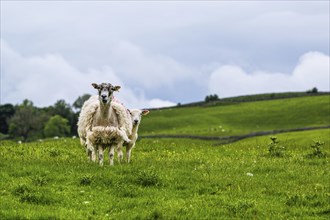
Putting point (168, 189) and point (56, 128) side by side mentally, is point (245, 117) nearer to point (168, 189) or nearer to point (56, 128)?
point (56, 128)

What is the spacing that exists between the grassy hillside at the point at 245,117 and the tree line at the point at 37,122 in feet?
112

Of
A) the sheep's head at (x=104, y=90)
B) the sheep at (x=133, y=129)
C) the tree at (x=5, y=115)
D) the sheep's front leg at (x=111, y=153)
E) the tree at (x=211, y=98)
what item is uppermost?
the tree at (x=211, y=98)

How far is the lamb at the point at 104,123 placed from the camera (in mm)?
21672

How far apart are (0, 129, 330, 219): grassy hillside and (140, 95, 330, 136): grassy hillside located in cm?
7181

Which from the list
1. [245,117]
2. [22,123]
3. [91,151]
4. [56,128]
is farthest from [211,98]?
[91,151]

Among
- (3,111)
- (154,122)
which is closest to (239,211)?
(154,122)

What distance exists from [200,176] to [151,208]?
15.9 ft

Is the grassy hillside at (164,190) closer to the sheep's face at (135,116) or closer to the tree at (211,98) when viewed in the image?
the sheep's face at (135,116)

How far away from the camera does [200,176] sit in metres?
20.0

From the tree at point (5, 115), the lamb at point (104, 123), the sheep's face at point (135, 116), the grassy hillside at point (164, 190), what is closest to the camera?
the grassy hillside at point (164, 190)

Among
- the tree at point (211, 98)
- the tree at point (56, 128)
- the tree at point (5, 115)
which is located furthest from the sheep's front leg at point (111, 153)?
the tree at point (5, 115)

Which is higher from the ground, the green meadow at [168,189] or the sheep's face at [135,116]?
the sheep's face at [135,116]

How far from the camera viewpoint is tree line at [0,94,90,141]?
492ft

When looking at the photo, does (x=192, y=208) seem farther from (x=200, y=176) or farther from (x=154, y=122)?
(x=154, y=122)
